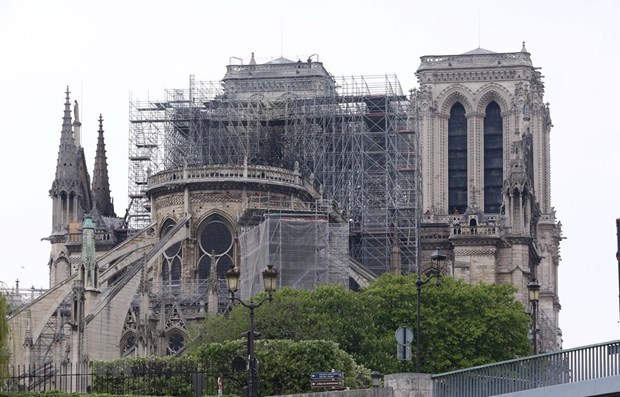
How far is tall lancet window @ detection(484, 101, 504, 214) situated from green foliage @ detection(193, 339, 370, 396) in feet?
279

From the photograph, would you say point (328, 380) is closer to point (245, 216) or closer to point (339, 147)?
point (245, 216)

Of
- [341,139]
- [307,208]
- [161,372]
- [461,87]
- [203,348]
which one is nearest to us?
[161,372]

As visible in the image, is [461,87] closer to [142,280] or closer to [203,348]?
[142,280]

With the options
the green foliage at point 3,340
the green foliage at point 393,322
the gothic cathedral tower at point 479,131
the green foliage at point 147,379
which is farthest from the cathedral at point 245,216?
the green foliage at point 3,340

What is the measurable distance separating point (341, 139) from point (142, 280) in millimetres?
22294

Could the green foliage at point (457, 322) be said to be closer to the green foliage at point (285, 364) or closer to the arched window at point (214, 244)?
the green foliage at point (285, 364)

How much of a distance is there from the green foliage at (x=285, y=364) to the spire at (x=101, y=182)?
66008mm

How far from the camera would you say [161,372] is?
6331 centimetres

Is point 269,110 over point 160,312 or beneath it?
over

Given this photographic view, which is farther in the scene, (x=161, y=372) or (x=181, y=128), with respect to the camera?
(x=181, y=128)

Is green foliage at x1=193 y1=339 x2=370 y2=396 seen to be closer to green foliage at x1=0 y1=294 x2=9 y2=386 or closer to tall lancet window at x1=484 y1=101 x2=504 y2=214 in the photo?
green foliage at x1=0 y1=294 x2=9 y2=386

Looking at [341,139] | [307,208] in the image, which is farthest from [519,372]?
[341,139]

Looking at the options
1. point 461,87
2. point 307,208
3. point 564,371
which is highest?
point 461,87

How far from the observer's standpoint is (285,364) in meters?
69.3
